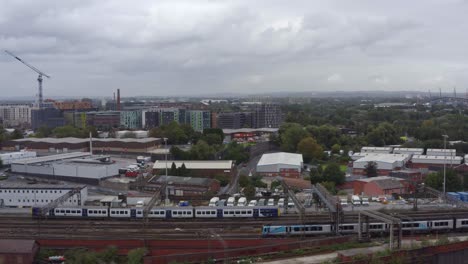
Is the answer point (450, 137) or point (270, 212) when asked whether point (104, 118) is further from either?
point (270, 212)

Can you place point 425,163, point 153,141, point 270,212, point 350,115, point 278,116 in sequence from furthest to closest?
point 350,115
point 278,116
point 153,141
point 425,163
point 270,212

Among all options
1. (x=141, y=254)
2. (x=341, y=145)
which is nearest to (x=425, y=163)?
(x=341, y=145)

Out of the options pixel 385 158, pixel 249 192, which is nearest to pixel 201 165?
pixel 249 192

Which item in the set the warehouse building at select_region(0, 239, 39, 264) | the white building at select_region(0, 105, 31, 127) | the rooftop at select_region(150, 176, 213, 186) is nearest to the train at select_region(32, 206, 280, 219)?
the warehouse building at select_region(0, 239, 39, 264)

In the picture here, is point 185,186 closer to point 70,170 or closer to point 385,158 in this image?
point 70,170

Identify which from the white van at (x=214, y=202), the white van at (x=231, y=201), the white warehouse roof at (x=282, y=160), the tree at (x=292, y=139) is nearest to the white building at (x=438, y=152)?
the tree at (x=292, y=139)

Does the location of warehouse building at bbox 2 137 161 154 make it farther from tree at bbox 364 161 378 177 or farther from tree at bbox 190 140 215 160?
tree at bbox 364 161 378 177
